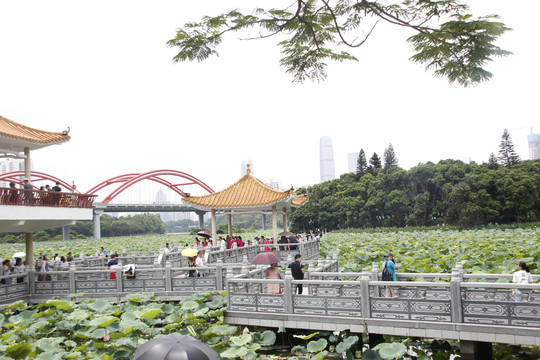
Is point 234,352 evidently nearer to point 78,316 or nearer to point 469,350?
point 78,316

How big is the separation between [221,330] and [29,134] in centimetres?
975

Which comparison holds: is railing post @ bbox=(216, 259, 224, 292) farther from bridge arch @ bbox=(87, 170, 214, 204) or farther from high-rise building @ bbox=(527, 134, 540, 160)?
high-rise building @ bbox=(527, 134, 540, 160)

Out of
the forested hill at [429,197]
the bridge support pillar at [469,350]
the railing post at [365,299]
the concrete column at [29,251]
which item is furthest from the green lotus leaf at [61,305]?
the forested hill at [429,197]

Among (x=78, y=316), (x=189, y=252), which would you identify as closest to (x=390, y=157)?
(x=189, y=252)

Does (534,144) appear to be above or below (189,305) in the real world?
above

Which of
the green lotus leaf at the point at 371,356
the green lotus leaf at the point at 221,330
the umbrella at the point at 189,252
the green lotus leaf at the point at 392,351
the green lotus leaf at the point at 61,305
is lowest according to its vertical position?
the green lotus leaf at the point at 371,356

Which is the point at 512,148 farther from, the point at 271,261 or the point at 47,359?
the point at 47,359

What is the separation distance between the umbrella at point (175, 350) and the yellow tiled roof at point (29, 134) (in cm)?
936

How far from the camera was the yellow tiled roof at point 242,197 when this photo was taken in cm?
1766

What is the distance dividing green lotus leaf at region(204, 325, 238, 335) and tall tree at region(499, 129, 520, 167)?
58.8 metres

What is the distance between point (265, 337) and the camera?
9031mm

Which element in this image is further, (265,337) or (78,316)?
(78,316)

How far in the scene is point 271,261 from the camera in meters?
11.0

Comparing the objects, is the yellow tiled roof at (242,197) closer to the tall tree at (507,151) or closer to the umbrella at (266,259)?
the umbrella at (266,259)
